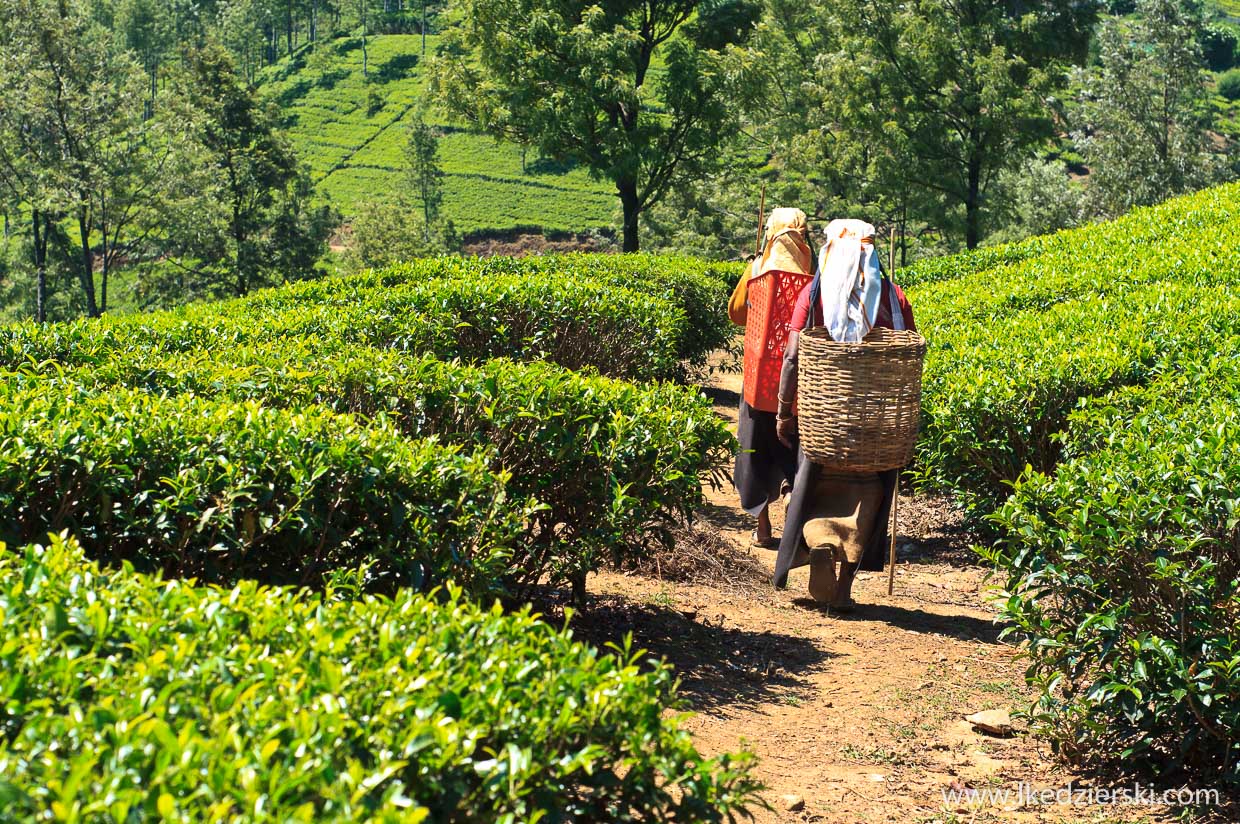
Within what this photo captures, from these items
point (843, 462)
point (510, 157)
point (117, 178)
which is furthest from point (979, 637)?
point (510, 157)

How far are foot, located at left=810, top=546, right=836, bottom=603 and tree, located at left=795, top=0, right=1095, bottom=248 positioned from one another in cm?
2043

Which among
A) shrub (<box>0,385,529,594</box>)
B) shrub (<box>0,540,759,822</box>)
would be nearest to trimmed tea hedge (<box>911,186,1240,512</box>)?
shrub (<box>0,385,529,594</box>)

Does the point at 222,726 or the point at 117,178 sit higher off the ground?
the point at 117,178

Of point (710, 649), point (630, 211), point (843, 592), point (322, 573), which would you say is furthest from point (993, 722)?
point (630, 211)

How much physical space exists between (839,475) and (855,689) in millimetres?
1364

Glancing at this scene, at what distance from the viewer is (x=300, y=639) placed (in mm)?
2531

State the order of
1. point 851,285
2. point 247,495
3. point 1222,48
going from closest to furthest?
point 247,495 < point 851,285 < point 1222,48

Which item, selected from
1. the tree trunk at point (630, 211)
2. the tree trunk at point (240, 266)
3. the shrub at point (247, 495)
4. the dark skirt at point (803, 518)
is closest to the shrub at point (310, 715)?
the shrub at point (247, 495)

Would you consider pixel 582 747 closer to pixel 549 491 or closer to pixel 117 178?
pixel 549 491

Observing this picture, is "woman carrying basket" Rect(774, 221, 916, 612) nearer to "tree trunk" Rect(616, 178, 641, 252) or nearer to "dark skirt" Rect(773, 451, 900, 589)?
"dark skirt" Rect(773, 451, 900, 589)

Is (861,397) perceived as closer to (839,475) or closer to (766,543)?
(839,475)

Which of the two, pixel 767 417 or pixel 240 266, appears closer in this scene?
pixel 767 417

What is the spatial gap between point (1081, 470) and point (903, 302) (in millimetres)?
1780

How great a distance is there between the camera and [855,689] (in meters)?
5.09
